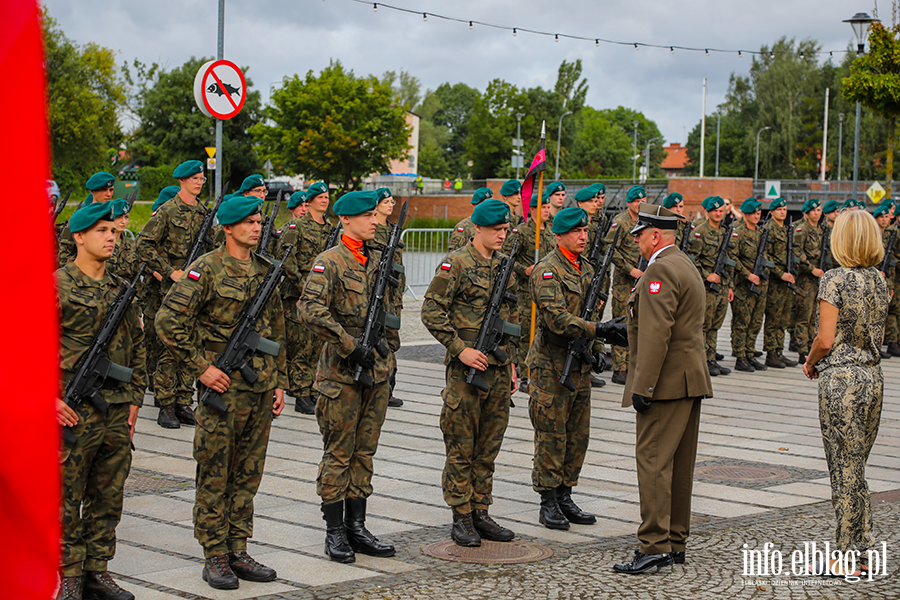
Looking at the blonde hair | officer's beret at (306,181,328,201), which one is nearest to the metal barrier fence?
officer's beret at (306,181,328,201)

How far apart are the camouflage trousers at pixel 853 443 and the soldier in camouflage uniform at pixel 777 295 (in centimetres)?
887

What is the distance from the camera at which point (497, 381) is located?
6.18 meters

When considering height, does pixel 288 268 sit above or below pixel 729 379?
above

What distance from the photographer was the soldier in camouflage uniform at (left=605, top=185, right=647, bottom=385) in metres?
11.9

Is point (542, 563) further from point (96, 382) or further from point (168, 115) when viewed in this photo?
point (168, 115)

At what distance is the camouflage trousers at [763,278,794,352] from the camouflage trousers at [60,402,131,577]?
11109mm

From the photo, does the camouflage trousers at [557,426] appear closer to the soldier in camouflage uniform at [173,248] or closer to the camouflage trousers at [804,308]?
the soldier in camouflage uniform at [173,248]

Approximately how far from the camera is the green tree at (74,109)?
38625 mm

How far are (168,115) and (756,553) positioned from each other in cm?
6104

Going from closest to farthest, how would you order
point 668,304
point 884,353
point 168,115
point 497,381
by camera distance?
point 668,304 < point 497,381 < point 884,353 < point 168,115

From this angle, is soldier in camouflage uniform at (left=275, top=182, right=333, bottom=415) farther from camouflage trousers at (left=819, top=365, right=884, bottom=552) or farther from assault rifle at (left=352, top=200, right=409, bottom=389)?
camouflage trousers at (left=819, top=365, right=884, bottom=552)

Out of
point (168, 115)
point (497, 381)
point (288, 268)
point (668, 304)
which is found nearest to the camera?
point (668, 304)

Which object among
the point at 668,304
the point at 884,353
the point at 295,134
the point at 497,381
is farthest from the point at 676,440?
the point at 295,134

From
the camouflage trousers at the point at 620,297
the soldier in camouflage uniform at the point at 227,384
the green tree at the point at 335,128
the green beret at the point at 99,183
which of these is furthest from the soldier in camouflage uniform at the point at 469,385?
the green tree at the point at 335,128
